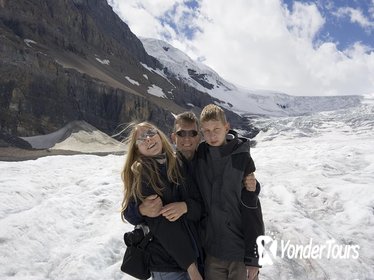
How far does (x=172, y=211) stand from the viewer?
2910 millimetres

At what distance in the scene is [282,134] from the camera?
67.8m

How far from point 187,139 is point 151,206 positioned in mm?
845

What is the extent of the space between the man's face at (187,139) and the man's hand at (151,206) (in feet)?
2.22

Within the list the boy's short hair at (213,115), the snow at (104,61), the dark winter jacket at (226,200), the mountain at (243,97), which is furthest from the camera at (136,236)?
the mountain at (243,97)

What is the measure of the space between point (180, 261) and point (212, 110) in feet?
4.19

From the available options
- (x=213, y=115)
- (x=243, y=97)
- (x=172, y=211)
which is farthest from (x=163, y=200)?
(x=243, y=97)

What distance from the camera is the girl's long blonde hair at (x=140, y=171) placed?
3.01 meters

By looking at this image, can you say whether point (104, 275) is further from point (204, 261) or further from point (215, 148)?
point (215, 148)

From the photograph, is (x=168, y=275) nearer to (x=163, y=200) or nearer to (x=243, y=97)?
(x=163, y=200)

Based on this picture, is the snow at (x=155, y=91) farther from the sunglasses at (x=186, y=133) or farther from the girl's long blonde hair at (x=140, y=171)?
the girl's long blonde hair at (x=140, y=171)

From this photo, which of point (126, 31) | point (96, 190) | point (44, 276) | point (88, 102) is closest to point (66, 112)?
point (88, 102)

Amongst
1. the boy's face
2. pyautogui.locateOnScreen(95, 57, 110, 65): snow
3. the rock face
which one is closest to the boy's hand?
the boy's face

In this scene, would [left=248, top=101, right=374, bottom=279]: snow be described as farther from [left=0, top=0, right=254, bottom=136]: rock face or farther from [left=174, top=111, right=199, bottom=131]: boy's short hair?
[left=0, top=0, right=254, bottom=136]: rock face

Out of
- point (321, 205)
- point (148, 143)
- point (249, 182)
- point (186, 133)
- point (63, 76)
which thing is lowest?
point (321, 205)
